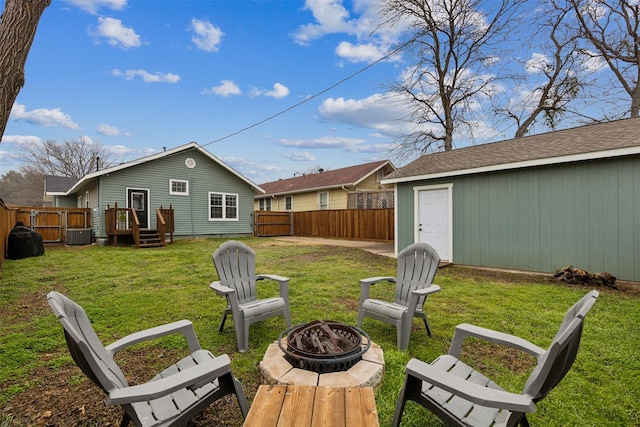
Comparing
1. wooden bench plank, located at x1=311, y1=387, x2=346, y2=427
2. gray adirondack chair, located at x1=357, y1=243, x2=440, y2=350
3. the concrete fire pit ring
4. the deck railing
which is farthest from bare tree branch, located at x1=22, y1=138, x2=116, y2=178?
wooden bench plank, located at x1=311, y1=387, x2=346, y2=427

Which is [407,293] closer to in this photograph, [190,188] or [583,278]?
[583,278]

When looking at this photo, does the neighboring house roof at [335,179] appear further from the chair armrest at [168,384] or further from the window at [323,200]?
the chair armrest at [168,384]

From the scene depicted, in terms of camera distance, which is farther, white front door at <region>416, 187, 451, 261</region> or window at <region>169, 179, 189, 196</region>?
window at <region>169, 179, 189, 196</region>

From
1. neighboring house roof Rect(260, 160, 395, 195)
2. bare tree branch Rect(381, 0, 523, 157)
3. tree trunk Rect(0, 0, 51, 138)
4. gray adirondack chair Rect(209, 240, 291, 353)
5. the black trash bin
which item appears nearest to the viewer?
tree trunk Rect(0, 0, 51, 138)

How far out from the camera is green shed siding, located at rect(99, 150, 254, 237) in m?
13.2

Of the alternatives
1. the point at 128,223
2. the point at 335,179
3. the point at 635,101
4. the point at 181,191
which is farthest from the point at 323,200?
the point at 635,101

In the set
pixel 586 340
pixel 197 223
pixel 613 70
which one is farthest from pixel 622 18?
pixel 197 223

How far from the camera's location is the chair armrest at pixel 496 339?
1904mm

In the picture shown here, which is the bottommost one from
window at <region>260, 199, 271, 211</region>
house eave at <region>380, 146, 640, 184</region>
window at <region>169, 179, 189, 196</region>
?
window at <region>260, 199, 271, 211</region>

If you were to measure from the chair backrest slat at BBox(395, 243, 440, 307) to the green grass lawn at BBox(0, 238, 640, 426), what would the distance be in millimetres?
511

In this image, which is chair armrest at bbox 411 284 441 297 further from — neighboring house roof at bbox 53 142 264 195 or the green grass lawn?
neighboring house roof at bbox 53 142 264 195

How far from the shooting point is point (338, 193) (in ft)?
61.2

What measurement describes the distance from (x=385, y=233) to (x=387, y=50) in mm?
7960

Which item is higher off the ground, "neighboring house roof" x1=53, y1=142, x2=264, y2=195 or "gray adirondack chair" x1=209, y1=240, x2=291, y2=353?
"neighboring house roof" x1=53, y1=142, x2=264, y2=195
